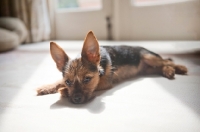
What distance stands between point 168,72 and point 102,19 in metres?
2.34

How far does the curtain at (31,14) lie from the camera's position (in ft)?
11.3

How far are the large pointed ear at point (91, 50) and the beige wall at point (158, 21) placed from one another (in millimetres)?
2198

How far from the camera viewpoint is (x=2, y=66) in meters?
1.98

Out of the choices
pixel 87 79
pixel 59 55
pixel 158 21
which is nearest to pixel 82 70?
pixel 87 79

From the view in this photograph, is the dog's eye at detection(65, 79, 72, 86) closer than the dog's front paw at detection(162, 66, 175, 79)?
Yes

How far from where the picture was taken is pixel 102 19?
3596 millimetres

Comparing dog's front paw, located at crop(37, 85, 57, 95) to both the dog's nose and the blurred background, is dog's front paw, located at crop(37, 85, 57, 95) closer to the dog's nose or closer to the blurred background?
the dog's nose

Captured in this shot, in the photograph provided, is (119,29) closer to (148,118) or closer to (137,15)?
(137,15)

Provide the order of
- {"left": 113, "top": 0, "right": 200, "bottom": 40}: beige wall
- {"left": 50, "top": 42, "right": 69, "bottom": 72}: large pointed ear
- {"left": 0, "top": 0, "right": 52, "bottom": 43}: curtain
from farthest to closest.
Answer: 1. {"left": 0, "top": 0, "right": 52, "bottom": 43}: curtain
2. {"left": 113, "top": 0, "right": 200, "bottom": 40}: beige wall
3. {"left": 50, "top": 42, "right": 69, "bottom": 72}: large pointed ear

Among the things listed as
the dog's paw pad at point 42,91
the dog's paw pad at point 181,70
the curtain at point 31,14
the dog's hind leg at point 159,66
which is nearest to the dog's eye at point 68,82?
the dog's paw pad at point 42,91

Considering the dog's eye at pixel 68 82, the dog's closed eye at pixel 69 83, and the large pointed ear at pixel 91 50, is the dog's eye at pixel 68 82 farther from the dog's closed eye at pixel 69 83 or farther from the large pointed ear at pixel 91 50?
the large pointed ear at pixel 91 50

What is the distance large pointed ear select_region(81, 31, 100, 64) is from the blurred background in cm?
199

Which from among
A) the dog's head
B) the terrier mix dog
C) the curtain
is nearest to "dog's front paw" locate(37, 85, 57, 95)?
the terrier mix dog

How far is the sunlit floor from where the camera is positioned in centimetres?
85
